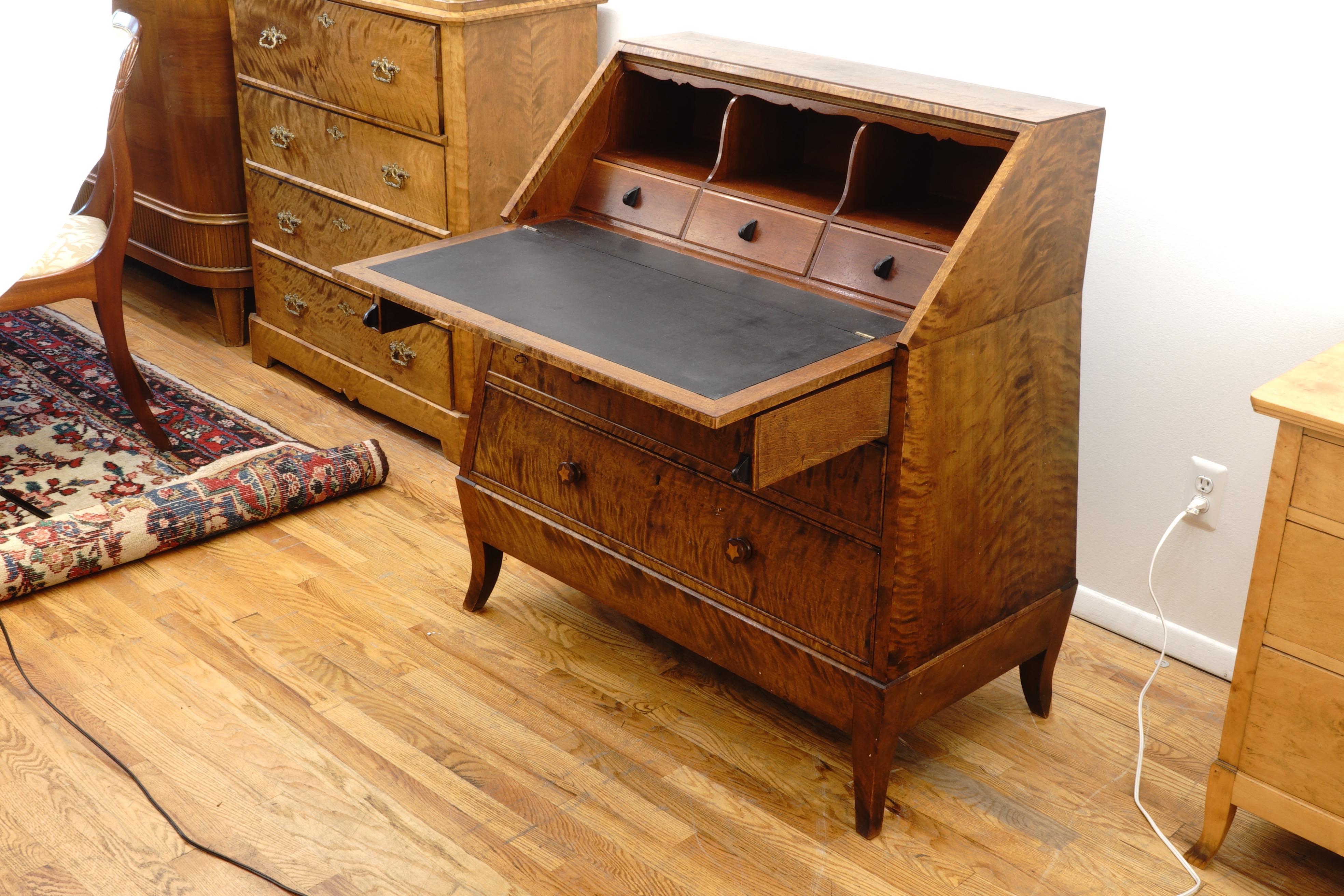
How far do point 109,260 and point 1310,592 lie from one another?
2.45m

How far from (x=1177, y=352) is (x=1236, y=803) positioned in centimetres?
76

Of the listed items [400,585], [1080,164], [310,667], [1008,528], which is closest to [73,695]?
[310,667]

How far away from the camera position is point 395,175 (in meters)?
2.70

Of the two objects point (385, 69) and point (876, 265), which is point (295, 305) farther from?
point (876, 265)

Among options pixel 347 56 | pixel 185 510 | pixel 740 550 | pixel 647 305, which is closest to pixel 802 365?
pixel 647 305

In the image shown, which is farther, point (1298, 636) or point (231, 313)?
point (231, 313)

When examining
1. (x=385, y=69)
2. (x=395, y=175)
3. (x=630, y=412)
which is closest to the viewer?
(x=630, y=412)

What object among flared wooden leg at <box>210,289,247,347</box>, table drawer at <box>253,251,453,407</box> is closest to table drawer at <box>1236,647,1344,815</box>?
table drawer at <box>253,251,453,407</box>

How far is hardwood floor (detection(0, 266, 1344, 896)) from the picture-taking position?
169 cm

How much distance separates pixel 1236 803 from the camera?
5.49 feet

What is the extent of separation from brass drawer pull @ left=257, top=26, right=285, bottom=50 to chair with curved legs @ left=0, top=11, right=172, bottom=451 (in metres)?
0.27

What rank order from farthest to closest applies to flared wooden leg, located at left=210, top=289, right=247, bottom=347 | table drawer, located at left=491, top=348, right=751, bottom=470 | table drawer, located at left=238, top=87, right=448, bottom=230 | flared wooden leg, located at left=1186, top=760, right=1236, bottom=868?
flared wooden leg, located at left=210, top=289, right=247, bottom=347, table drawer, located at left=238, top=87, right=448, bottom=230, table drawer, located at left=491, top=348, right=751, bottom=470, flared wooden leg, located at left=1186, top=760, right=1236, bottom=868

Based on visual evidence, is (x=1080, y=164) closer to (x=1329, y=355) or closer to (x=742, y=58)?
(x=1329, y=355)

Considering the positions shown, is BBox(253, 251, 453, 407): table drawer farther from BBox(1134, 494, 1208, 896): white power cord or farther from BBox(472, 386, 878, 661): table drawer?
BBox(1134, 494, 1208, 896): white power cord
